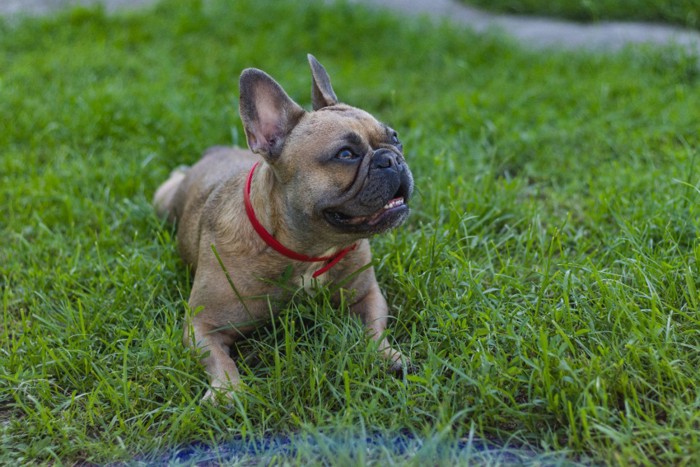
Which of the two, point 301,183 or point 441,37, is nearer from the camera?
point 301,183

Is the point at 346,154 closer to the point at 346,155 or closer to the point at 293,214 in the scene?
the point at 346,155

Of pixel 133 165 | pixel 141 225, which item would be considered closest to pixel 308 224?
Result: pixel 141 225

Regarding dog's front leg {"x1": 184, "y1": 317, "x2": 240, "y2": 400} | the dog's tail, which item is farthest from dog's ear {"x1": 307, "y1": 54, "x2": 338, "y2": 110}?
the dog's tail

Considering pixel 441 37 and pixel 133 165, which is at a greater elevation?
pixel 441 37

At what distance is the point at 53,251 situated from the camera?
4.11 m

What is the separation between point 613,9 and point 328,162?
5094 millimetres

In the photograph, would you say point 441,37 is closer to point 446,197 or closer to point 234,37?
point 234,37

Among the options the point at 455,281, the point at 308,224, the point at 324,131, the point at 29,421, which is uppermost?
the point at 324,131

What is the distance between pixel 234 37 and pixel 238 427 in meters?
5.01

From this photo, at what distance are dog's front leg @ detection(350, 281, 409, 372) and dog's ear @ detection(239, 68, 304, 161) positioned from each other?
0.75 m

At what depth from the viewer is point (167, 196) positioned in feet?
14.9

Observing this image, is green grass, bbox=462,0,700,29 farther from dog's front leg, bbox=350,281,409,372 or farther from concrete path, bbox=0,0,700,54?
dog's front leg, bbox=350,281,409,372

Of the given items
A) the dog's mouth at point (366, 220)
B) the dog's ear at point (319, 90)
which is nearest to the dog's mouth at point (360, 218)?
Answer: the dog's mouth at point (366, 220)

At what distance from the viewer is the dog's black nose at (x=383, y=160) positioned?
10.1ft
